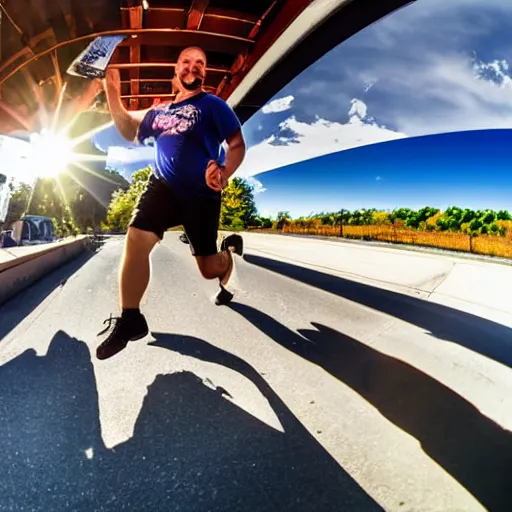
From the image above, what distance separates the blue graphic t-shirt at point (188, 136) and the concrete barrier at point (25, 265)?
531 millimetres

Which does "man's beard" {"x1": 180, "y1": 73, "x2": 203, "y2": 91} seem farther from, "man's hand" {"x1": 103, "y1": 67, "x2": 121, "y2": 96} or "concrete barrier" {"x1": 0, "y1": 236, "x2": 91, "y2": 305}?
"concrete barrier" {"x1": 0, "y1": 236, "x2": 91, "y2": 305}

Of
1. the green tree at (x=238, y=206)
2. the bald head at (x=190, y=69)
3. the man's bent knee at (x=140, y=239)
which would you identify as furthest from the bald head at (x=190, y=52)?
the man's bent knee at (x=140, y=239)

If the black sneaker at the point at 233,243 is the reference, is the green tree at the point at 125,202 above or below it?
above

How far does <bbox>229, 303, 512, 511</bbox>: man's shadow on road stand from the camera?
758 mm

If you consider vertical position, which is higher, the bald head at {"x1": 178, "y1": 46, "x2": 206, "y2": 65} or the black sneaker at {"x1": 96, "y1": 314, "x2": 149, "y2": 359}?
the bald head at {"x1": 178, "y1": 46, "x2": 206, "y2": 65}

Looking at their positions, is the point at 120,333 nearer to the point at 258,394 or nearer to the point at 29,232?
the point at 258,394

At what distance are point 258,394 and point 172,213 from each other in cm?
55

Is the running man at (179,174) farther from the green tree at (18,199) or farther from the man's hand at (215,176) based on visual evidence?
the green tree at (18,199)

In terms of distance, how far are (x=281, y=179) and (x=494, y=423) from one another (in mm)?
889

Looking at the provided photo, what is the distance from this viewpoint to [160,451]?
774 mm

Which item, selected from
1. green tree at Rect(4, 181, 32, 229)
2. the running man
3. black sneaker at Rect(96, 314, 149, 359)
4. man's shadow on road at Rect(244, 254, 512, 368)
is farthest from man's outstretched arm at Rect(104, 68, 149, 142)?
man's shadow on road at Rect(244, 254, 512, 368)

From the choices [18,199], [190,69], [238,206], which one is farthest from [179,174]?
[18,199]

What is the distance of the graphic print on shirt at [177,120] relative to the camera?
0.83 metres

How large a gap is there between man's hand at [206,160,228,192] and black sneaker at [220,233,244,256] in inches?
5.5
